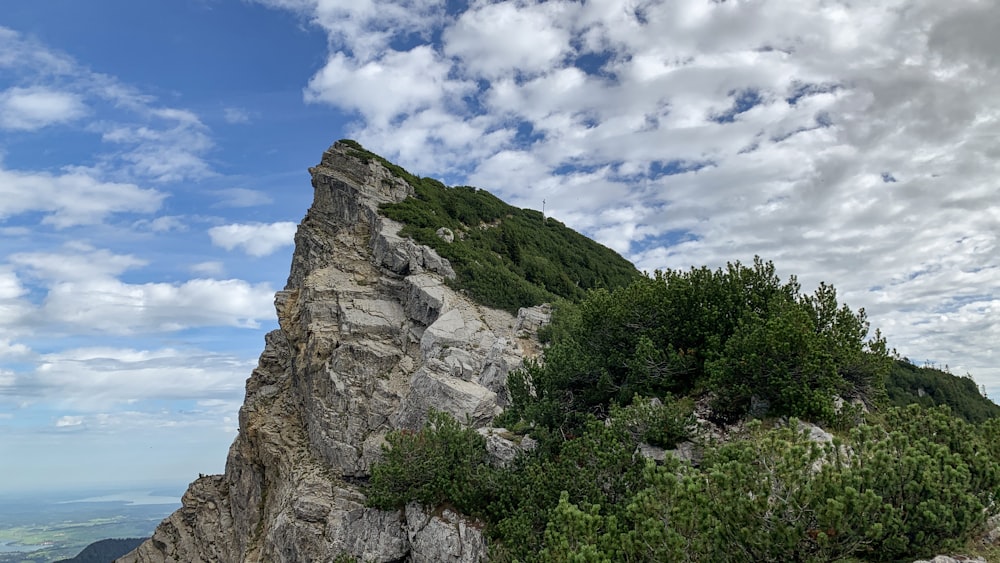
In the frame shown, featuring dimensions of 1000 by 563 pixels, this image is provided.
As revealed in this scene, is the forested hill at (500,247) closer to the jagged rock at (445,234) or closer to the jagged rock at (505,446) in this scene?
the jagged rock at (445,234)

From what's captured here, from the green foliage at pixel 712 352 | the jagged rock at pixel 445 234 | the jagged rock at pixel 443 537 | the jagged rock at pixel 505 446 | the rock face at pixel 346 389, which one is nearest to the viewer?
the green foliage at pixel 712 352

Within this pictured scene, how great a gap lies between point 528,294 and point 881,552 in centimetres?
3051

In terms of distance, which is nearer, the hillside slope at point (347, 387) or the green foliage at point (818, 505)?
the green foliage at point (818, 505)

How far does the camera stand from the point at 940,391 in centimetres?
5925

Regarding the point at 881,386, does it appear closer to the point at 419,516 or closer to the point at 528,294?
the point at 419,516

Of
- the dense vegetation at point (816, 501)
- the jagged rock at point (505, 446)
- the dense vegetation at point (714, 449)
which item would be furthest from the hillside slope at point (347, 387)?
the dense vegetation at point (816, 501)

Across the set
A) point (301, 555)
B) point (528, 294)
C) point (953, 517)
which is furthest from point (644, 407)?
point (528, 294)

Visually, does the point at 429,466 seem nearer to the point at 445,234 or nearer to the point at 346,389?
the point at 346,389

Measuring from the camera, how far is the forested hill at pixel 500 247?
4012cm

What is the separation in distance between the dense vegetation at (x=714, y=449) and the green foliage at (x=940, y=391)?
4271 centimetres

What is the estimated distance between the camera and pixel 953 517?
9.35 metres

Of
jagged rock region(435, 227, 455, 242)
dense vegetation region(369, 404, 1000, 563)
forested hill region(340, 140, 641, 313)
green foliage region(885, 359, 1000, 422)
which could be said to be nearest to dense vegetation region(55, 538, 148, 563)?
forested hill region(340, 140, 641, 313)

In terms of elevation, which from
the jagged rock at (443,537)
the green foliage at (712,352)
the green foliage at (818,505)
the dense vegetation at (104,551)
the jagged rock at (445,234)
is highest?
the jagged rock at (445,234)

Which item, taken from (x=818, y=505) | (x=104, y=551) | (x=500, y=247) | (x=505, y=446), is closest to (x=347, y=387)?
(x=505, y=446)
